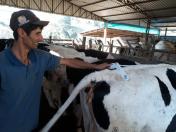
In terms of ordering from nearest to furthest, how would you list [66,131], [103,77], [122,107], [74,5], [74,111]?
[122,107] < [103,77] < [74,111] < [66,131] < [74,5]

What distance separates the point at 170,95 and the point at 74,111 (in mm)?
1038

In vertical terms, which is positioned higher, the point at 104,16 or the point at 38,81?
the point at 104,16

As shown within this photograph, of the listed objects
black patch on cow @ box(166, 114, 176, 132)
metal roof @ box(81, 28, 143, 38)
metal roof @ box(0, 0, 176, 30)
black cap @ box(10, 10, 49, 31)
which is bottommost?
black patch on cow @ box(166, 114, 176, 132)

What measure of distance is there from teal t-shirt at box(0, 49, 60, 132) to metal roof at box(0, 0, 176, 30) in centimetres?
1195

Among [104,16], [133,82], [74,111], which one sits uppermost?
[104,16]

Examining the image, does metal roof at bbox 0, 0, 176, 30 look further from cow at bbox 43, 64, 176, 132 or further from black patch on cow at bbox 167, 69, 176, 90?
cow at bbox 43, 64, 176, 132

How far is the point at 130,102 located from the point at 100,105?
0.20 meters

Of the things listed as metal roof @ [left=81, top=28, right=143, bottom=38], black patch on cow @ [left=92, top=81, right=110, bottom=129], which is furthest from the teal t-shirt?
metal roof @ [left=81, top=28, right=143, bottom=38]

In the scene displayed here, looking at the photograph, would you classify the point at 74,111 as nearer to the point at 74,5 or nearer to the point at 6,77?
the point at 6,77

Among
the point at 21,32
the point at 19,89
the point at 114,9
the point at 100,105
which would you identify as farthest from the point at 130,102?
the point at 114,9

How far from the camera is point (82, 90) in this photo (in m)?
1.78

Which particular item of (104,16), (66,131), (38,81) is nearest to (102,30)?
(104,16)

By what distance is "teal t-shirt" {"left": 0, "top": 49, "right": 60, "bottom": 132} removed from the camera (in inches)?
67.0

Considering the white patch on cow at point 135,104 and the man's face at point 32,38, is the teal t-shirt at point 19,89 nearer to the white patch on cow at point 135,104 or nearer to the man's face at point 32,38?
the man's face at point 32,38
